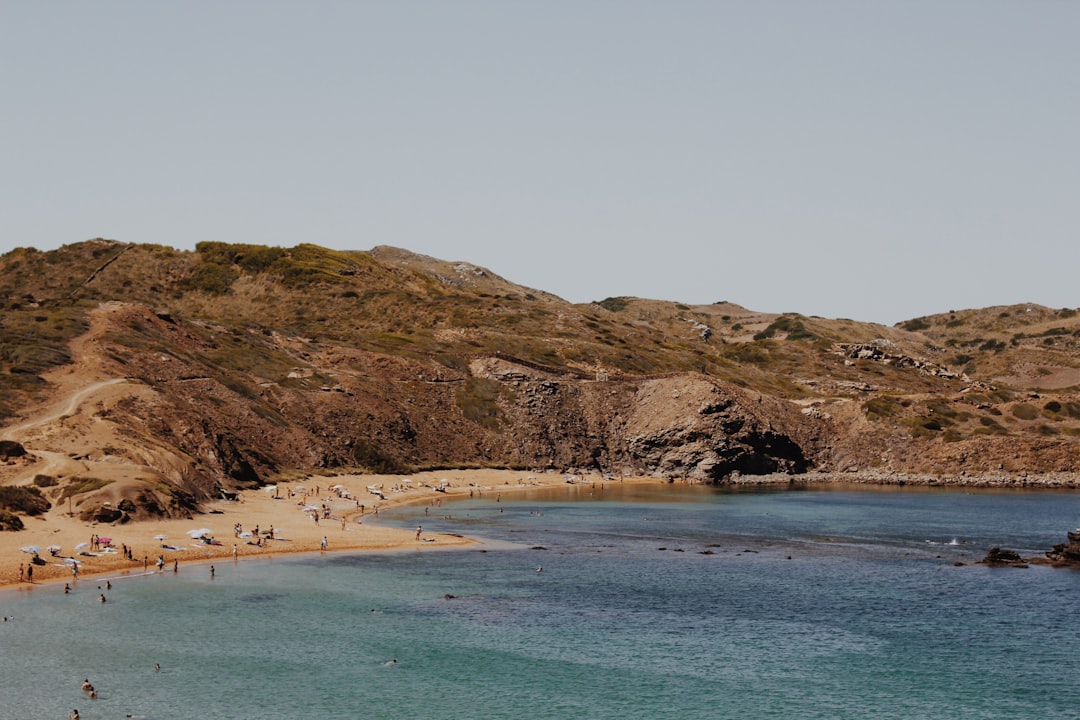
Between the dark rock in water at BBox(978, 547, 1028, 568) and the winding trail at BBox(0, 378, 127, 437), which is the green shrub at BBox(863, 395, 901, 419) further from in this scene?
the winding trail at BBox(0, 378, 127, 437)

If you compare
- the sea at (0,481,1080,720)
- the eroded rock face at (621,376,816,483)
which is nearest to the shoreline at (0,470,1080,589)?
the sea at (0,481,1080,720)

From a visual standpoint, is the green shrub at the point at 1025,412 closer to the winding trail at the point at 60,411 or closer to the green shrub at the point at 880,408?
the green shrub at the point at 880,408

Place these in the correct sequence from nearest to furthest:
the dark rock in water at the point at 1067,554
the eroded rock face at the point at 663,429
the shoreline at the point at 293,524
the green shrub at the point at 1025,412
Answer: the shoreline at the point at 293,524, the dark rock in water at the point at 1067,554, the eroded rock face at the point at 663,429, the green shrub at the point at 1025,412

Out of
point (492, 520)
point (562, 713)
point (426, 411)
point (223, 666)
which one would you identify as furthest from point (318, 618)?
point (426, 411)

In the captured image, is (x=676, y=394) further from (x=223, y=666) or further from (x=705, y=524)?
(x=223, y=666)

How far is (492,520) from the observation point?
367ft

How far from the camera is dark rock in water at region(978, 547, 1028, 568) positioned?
3327 inches

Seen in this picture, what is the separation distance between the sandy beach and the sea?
107 inches

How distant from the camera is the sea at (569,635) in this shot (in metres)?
46.7

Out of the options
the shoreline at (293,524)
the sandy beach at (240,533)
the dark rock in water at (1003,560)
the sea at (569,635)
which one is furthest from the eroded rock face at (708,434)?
the dark rock in water at (1003,560)

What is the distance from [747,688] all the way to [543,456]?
387ft

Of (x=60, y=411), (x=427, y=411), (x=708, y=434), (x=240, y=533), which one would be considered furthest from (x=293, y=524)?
(x=708, y=434)

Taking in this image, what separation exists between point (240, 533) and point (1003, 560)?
Result: 65630 millimetres

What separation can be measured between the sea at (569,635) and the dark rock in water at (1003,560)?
1.97 meters
